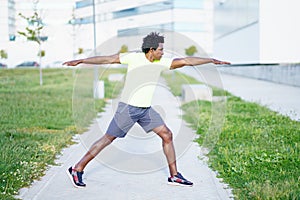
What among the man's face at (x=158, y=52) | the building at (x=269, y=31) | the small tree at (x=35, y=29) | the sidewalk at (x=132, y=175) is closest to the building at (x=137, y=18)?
the small tree at (x=35, y=29)

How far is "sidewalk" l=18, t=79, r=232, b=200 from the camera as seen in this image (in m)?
5.65

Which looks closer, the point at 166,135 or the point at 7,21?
the point at 166,135

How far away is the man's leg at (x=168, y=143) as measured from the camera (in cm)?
597

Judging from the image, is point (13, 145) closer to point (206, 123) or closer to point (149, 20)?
point (206, 123)

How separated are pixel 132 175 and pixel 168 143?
87 cm

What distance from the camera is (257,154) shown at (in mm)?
7461

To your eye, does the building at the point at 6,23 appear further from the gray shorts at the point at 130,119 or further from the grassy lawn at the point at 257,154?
the gray shorts at the point at 130,119

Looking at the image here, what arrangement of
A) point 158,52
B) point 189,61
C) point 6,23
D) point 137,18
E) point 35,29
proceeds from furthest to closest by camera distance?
point 137,18
point 6,23
point 35,29
point 189,61
point 158,52

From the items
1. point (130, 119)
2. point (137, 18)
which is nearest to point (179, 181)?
point (130, 119)

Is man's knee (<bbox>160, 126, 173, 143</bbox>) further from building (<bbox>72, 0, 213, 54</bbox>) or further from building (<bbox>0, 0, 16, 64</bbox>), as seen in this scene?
building (<bbox>0, 0, 16, 64</bbox>)

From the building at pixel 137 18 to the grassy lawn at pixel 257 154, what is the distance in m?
10.3

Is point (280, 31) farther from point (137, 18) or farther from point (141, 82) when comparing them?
point (141, 82)

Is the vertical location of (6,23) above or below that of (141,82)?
above

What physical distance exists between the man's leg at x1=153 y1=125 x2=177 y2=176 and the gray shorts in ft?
0.25
